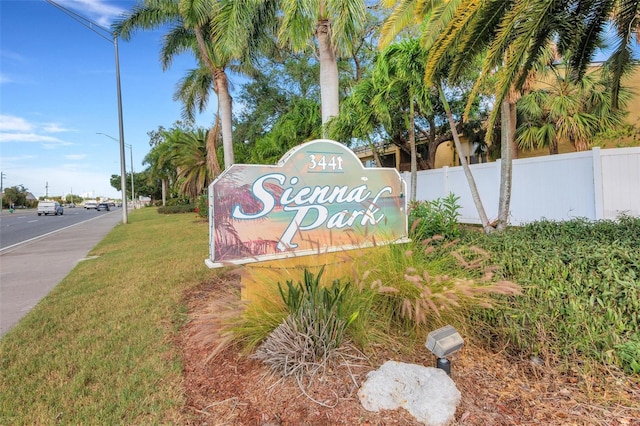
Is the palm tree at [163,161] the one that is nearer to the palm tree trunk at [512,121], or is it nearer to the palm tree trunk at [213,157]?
the palm tree trunk at [213,157]

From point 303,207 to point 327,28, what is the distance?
5955 millimetres

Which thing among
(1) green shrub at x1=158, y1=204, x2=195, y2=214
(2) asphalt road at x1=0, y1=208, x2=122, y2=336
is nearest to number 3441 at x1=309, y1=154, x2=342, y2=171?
(2) asphalt road at x1=0, y1=208, x2=122, y2=336

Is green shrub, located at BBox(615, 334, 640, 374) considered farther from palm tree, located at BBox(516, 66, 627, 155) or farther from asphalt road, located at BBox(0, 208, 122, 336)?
palm tree, located at BBox(516, 66, 627, 155)

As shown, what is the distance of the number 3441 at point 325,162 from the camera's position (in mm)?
3990

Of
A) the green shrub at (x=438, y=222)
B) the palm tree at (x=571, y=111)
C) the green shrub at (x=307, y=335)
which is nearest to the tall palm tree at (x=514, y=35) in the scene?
the green shrub at (x=438, y=222)

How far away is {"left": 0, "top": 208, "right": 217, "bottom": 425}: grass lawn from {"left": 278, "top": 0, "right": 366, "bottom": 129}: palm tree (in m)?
5.28

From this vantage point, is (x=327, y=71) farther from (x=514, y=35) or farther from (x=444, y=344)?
(x=444, y=344)

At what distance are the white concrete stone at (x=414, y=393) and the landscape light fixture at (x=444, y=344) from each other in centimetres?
7

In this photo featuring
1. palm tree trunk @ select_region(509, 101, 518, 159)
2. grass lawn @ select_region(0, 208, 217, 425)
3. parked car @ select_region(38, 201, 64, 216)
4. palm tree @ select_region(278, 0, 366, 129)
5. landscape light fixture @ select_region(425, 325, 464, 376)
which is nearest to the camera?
landscape light fixture @ select_region(425, 325, 464, 376)

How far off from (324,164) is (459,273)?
205 centimetres

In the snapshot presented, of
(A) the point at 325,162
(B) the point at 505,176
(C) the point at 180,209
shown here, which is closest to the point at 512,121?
(B) the point at 505,176

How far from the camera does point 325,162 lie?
13.4 ft

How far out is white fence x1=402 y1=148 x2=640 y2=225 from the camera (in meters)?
7.43

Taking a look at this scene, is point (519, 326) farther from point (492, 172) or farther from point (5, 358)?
point (492, 172)
